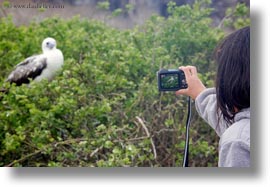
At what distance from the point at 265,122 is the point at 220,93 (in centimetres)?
50

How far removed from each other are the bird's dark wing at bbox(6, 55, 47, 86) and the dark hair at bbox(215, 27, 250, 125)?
2.36ft

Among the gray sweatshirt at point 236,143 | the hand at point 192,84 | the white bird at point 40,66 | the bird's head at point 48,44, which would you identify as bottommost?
the gray sweatshirt at point 236,143

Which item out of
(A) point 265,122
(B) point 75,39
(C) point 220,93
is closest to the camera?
(C) point 220,93

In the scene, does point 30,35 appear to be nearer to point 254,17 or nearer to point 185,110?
point 185,110

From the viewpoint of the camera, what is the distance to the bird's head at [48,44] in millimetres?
2254

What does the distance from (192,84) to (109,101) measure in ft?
1.14

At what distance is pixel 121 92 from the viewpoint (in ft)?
7.50

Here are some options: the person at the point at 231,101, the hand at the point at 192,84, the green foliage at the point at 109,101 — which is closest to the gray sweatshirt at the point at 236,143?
the person at the point at 231,101

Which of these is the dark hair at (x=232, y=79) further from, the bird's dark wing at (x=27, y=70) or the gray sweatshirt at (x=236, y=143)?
the bird's dark wing at (x=27, y=70)

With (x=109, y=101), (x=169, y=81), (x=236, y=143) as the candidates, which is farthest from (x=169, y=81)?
(x=236, y=143)

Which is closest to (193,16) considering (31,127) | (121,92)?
(121,92)

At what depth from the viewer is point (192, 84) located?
6.90 feet

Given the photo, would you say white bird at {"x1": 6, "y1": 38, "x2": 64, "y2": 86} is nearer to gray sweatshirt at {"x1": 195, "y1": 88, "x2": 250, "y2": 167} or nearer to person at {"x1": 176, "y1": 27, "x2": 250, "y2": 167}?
person at {"x1": 176, "y1": 27, "x2": 250, "y2": 167}

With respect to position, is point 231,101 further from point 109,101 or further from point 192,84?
point 109,101
